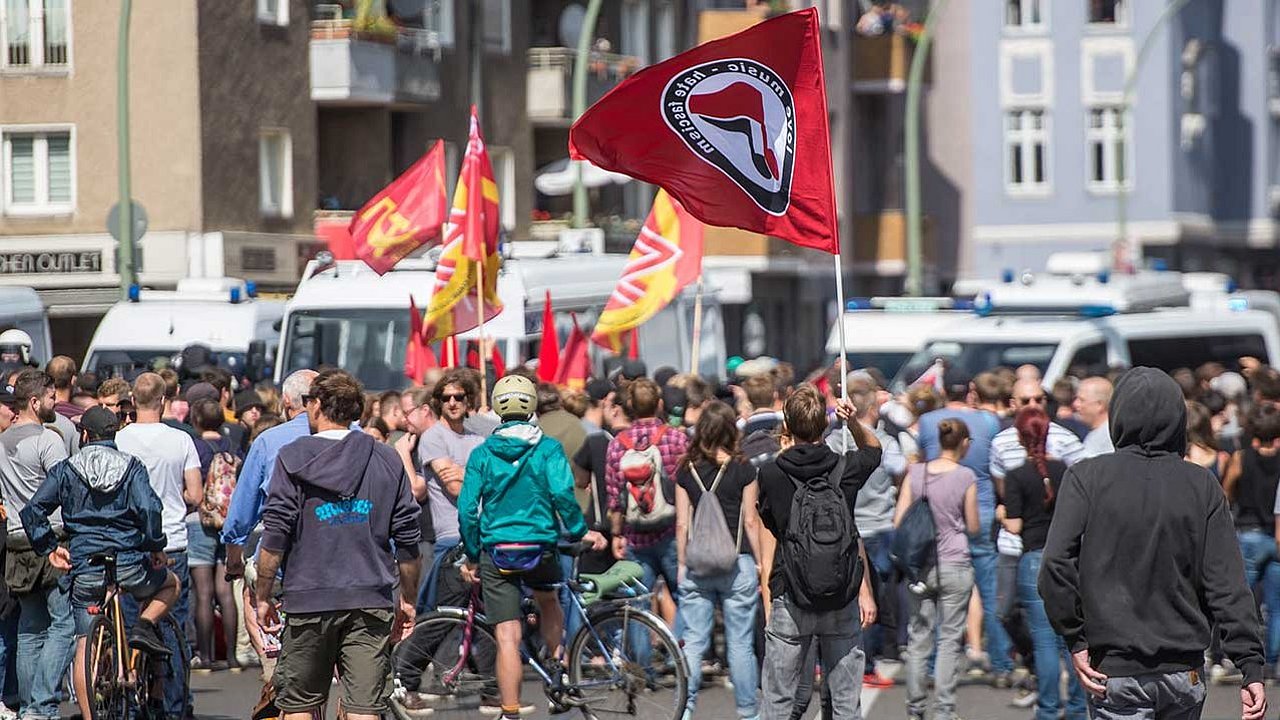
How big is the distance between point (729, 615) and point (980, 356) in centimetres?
1073

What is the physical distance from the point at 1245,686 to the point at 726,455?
15.9ft

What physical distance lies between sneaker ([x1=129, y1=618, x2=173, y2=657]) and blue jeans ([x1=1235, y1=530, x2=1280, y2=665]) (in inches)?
252

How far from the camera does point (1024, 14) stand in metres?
55.1

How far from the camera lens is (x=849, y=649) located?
933cm

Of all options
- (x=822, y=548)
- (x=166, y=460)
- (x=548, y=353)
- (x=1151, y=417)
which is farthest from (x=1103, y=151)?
(x=1151, y=417)

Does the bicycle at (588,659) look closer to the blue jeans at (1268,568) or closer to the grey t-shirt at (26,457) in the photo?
the grey t-shirt at (26,457)

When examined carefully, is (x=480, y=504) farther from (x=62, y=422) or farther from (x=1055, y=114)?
(x=1055, y=114)

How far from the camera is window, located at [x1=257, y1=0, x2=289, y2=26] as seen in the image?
31.5 meters

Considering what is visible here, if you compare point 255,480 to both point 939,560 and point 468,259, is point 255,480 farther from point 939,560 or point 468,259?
point 468,259

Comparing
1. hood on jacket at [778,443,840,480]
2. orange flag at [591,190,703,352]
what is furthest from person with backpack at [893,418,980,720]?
orange flag at [591,190,703,352]

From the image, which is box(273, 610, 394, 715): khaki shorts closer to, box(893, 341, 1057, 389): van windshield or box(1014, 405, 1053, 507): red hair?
box(1014, 405, 1053, 507): red hair

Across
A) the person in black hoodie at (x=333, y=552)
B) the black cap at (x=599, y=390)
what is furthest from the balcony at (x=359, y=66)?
the person in black hoodie at (x=333, y=552)

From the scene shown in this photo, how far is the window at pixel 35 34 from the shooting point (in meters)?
30.9

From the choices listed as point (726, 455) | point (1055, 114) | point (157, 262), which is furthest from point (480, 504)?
point (1055, 114)
